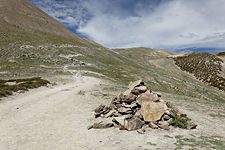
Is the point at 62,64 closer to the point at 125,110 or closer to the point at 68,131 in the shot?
the point at 125,110

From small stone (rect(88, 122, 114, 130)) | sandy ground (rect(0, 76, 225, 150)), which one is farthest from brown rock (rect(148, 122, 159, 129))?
small stone (rect(88, 122, 114, 130))

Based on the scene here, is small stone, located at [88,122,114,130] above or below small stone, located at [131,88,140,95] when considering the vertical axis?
below

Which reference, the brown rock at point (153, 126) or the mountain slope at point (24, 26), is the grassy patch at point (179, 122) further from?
the mountain slope at point (24, 26)

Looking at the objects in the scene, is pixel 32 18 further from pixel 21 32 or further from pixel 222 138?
pixel 222 138

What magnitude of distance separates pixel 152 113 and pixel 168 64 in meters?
126

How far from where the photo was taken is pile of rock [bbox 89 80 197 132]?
71.3 ft

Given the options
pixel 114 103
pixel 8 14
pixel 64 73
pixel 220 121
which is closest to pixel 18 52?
pixel 64 73

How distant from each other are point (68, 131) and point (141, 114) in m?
5.93

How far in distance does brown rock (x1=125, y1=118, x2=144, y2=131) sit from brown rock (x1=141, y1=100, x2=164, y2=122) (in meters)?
0.68

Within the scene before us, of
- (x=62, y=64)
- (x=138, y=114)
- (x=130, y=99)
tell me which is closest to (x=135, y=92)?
(x=130, y=99)

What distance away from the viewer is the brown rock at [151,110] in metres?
22.2

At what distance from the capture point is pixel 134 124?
21469mm

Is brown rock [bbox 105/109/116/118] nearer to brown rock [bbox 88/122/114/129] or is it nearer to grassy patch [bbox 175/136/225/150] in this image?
brown rock [bbox 88/122/114/129]

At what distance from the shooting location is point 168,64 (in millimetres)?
145625
